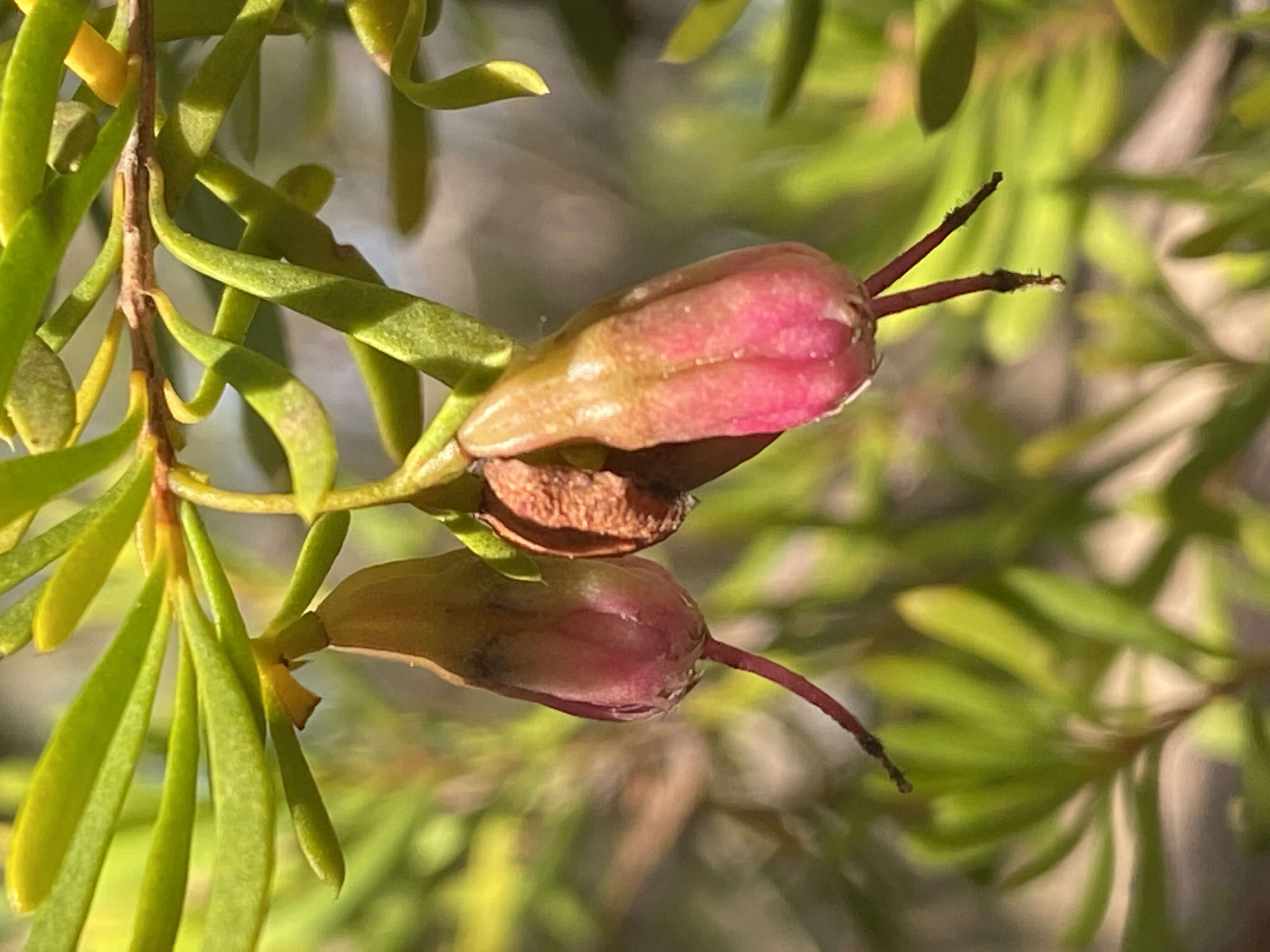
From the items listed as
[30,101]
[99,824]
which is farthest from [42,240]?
[99,824]

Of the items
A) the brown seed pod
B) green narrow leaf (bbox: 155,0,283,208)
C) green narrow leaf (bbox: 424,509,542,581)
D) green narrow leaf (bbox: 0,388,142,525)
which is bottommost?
green narrow leaf (bbox: 424,509,542,581)

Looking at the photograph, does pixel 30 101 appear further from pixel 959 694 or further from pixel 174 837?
pixel 959 694

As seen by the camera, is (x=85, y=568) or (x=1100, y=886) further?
(x=1100, y=886)

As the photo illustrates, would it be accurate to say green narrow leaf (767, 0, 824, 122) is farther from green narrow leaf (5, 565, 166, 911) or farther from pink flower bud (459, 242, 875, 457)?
green narrow leaf (5, 565, 166, 911)

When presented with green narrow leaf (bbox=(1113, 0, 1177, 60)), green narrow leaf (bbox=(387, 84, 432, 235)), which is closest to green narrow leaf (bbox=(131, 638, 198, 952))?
green narrow leaf (bbox=(387, 84, 432, 235))

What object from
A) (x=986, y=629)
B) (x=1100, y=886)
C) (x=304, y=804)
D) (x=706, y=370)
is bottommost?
(x=1100, y=886)

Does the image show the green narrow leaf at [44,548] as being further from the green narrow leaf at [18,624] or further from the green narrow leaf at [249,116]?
the green narrow leaf at [249,116]
